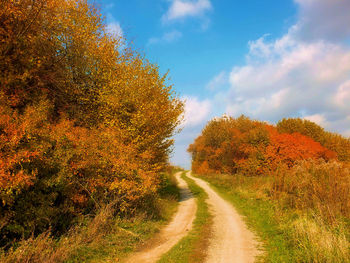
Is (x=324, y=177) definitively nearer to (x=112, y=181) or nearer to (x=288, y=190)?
(x=288, y=190)

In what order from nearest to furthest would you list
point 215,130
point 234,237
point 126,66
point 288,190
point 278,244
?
point 278,244, point 234,237, point 288,190, point 126,66, point 215,130

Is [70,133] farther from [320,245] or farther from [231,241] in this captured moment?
[320,245]

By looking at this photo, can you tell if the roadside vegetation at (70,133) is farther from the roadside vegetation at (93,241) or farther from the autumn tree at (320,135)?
the autumn tree at (320,135)

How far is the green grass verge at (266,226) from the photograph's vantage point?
8.69m

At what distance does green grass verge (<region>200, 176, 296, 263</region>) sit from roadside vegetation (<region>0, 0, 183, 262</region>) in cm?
563

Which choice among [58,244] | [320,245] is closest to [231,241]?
[320,245]

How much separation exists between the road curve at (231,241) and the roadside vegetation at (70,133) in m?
3.57

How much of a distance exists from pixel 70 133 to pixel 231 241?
29.1 feet

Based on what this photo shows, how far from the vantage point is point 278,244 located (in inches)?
385

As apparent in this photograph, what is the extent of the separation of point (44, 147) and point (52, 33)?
32.2ft

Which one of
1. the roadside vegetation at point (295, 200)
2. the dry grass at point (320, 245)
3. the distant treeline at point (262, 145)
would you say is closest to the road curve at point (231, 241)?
the roadside vegetation at point (295, 200)

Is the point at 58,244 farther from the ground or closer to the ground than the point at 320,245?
closer to the ground

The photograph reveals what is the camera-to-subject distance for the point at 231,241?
1056 cm

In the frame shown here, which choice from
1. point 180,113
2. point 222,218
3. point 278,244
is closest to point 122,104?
point 180,113
